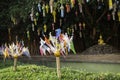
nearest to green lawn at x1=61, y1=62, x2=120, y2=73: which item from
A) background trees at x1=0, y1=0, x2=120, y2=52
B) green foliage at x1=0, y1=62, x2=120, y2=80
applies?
background trees at x1=0, y1=0, x2=120, y2=52

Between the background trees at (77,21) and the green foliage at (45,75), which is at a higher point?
the background trees at (77,21)

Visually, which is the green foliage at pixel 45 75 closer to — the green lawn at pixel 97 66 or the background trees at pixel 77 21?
the green lawn at pixel 97 66

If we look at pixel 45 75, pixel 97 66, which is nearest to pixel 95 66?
pixel 97 66

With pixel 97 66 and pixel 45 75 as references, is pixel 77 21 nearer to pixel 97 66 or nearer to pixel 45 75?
pixel 97 66

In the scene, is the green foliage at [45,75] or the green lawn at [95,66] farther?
the green lawn at [95,66]

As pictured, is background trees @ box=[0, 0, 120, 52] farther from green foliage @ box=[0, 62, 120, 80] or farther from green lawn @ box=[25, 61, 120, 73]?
green foliage @ box=[0, 62, 120, 80]

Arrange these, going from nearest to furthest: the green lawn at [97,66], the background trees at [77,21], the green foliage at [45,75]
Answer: the green foliage at [45,75]
the green lawn at [97,66]
the background trees at [77,21]

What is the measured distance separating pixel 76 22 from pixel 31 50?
7.46 feet

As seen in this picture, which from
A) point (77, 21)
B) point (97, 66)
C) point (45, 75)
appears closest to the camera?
point (45, 75)

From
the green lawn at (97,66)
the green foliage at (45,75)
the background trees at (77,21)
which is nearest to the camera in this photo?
the green foliage at (45,75)

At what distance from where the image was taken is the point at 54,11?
42.5 feet

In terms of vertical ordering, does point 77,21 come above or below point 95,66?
above

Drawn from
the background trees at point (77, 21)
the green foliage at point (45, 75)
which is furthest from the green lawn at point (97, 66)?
the green foliage at point (45, 75)

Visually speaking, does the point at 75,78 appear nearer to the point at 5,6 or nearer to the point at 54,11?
the point at 54,11
